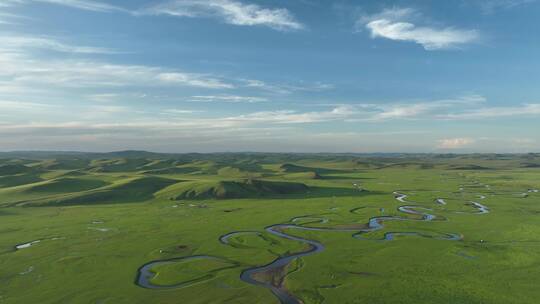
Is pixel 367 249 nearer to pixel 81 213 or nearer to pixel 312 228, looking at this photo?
pixel 312 228

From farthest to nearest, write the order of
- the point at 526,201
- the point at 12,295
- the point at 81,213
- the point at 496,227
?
1. the point at 526,201
2. the point at 81,213
3. the point at 496,227
4. the point at 12,295

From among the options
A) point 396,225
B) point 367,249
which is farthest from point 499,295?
point 396,225

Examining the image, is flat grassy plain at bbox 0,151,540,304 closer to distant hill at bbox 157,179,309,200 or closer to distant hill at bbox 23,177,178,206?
distant hill at bbox 23,177,178,206

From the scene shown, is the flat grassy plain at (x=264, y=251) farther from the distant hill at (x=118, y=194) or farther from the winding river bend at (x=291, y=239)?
the distant hill at (x=118, y=194)

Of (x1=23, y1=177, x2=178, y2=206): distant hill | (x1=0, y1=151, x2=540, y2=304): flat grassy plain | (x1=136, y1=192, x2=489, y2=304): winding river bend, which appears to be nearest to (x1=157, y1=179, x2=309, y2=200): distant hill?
(x1=23, y1=177, x2=178, y2=206): distant hill

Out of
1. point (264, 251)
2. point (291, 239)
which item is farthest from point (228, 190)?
point (264, 251)

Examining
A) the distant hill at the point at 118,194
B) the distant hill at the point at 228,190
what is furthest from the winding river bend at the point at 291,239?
the distant hill at the point at 118,194

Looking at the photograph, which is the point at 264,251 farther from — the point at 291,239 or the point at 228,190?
the point at 228,190
